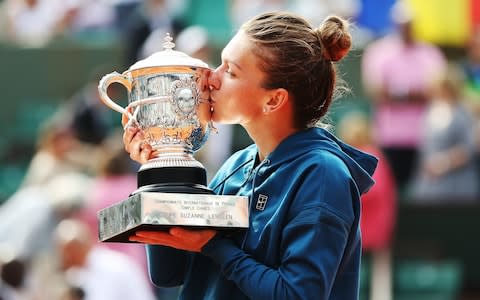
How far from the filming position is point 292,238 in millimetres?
3125

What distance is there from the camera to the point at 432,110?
9648 millimetres

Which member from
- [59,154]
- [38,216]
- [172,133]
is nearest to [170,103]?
[172,133]

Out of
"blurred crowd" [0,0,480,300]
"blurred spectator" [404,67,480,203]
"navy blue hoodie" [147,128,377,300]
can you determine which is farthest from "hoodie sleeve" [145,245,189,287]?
"blurred spectator" [404,67,480,203]

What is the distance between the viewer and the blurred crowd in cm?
780

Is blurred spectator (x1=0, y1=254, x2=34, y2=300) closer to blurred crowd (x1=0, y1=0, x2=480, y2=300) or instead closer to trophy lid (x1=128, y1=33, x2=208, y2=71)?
blurred crowd (x1=0, y1=0, x2=480, y2=300)

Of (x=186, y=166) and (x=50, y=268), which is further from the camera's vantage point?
(x=50, y=268)

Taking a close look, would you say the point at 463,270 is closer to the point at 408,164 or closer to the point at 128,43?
the point at 408,164

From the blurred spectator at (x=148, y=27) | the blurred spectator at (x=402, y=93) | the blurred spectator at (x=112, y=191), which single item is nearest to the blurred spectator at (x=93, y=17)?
the blurred spectator at (x=148, y=27)

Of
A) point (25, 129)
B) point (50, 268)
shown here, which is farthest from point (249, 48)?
point (25, 129)

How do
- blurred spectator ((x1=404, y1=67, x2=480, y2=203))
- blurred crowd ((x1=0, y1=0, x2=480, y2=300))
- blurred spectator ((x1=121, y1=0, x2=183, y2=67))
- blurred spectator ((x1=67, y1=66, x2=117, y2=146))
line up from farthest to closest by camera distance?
blurred spectator ((x1=121, y1=0, x2=183, y2=67)) < blurred spectator ((x1=67, y1=66, x2=117, y2=146)) < blurred spectator ((x1=404, y1=67, x2=480, y2=203)) < blurred crowd ((x1=0, y1=0, x2=480, y2=300))

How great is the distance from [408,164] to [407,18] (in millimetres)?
1074

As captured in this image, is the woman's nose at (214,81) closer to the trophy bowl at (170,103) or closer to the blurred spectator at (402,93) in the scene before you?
the trophy bowl at (170,103)

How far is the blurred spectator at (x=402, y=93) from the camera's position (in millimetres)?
9812

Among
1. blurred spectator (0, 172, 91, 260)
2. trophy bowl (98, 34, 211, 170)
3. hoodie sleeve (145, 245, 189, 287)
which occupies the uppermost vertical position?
blurred spectator (0, 172, 91, 260)
